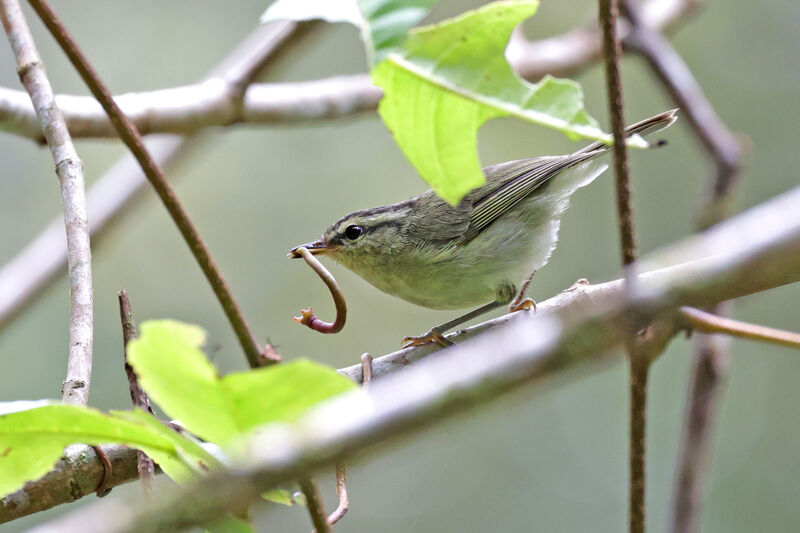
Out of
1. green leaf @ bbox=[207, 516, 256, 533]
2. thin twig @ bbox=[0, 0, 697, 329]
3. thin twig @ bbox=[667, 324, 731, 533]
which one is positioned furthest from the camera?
thin twig @ bbox=[0, 0, 697, 329]

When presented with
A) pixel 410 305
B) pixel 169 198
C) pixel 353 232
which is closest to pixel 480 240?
pixel 353 232

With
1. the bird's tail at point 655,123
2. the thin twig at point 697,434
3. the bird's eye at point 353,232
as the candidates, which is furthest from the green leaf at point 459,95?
the bird's eye at point 353,232

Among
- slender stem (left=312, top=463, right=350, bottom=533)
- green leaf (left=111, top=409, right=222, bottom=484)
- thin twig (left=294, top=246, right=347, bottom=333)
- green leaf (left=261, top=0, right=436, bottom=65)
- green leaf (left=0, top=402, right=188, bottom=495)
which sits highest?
green leaf (left=261, top=0, right=436, bottom=65)

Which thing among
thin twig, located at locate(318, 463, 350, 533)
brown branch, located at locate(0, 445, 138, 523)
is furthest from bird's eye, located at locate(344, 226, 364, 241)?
thin twig, located at locate(318, 463, 350, 533)

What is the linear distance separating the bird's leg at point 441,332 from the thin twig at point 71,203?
0.88 metres

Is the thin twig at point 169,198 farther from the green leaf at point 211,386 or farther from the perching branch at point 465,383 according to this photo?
the perching branch at point 465,383

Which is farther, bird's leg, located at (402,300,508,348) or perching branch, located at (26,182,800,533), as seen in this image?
bird's leg, located at (402,300,508,348)

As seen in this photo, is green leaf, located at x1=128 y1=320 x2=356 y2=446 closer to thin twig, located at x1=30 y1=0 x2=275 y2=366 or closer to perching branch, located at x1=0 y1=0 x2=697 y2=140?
thin twig, located at x1=30 y1=0 x2=275 y2=366

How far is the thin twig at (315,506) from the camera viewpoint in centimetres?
88

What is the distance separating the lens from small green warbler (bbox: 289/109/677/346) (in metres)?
3.22

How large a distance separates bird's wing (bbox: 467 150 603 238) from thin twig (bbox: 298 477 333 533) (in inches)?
95.8

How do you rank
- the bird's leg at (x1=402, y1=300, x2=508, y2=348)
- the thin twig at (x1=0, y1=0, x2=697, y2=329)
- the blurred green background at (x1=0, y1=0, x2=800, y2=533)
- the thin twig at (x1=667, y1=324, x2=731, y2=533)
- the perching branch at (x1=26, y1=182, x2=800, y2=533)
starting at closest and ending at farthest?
the perching branch at (x1=26, y1=182, x2=800, y2=533) < the bird's leg at (x1=402, y1=300, x2=508, y2=348) < the thin twig at (x1=667, y1=324, x2=731, y2=533) < the thin twig at (x1=0, y1=0, x2=697, y2=329) < the blurred green background at (x1=0, y1=0, x2=800, y2=533)

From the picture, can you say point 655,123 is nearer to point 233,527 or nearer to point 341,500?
point 341,500

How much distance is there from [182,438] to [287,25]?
115 inches
